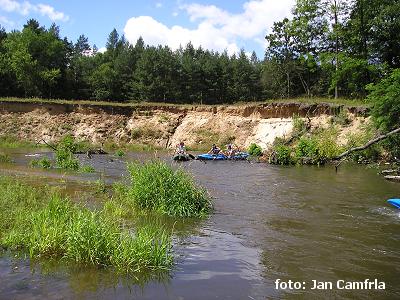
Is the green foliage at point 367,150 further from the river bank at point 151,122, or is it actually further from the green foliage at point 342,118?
the river bank at point 151,122

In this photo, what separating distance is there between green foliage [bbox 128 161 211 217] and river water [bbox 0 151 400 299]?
0.65 metres

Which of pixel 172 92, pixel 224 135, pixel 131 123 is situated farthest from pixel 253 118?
pixel 172 92

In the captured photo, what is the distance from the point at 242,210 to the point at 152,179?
124 inches

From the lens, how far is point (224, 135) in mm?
46375

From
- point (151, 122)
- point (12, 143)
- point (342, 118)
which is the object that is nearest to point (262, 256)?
point (342, 118)

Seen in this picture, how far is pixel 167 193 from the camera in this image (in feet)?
41.6

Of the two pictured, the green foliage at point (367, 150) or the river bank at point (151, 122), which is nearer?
the green foliage at point (367, 150)

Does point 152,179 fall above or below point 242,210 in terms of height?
above

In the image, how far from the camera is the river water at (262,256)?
7062 millimetres

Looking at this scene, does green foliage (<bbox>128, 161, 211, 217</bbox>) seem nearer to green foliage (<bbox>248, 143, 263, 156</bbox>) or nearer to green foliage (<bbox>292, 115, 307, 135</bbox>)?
green foliage (<bbox>248, 143, 263, 156</bbox>)

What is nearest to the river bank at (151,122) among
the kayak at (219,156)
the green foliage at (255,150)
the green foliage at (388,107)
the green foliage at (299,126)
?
the green foliage at (299,126)

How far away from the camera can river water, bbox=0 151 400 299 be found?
7062 millimetres

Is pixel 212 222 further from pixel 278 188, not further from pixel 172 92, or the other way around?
pixel 172 92

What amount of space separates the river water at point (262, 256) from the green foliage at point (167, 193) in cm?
65
